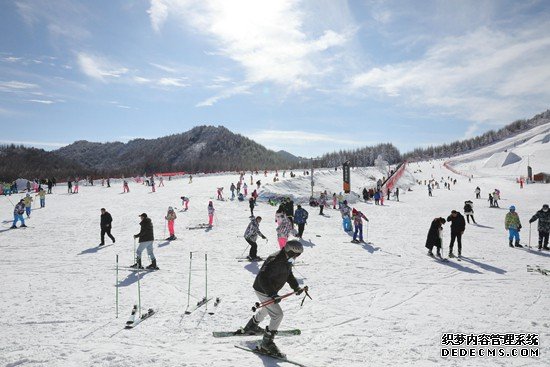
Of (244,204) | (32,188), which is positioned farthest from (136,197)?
(32,188)

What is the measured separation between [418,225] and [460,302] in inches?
517

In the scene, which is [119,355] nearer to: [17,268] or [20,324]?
[20,324]

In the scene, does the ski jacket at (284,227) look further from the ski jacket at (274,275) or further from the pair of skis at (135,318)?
the ski jacket at (274,275)

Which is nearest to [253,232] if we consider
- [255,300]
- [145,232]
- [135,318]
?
[145,232]

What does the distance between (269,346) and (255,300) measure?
113 inches

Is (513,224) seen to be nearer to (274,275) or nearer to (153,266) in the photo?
(274,275)

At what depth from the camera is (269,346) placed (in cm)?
517

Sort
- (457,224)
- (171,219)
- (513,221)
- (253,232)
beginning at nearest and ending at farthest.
Answer: 1. (253,232)
2. (457,224)
3. (513,221)
4. (171,219)

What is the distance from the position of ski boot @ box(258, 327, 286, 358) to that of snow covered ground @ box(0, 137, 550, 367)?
0.42 ft

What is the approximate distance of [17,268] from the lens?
10805 millimetres

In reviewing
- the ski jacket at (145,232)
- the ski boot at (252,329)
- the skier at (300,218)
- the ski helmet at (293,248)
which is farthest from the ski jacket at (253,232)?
the ski helmet at (293,248)

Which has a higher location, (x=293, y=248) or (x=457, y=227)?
(x=293, y=248)

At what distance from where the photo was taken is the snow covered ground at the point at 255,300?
5.34m

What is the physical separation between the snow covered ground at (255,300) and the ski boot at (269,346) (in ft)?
0.42
